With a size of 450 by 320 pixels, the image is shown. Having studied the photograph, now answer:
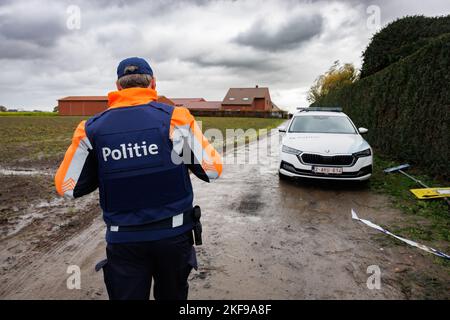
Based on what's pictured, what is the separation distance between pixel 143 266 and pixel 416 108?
8.94 metres

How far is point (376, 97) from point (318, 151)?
6946 millimetres

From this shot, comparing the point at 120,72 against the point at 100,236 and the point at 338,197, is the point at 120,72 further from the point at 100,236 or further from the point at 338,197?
the point at 338,197

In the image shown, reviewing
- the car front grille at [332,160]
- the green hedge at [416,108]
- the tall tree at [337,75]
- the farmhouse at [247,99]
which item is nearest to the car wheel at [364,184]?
the car front grille at [332,160]

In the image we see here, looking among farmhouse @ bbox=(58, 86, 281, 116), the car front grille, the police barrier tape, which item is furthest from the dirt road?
farmhouse @ bbox=(58, 86, 281, 116)

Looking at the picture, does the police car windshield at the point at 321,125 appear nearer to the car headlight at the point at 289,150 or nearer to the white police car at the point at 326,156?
the white police car at the point at 326,156

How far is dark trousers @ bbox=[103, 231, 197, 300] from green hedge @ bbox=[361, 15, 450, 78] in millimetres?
14457

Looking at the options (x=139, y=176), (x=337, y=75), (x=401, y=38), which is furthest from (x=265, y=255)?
(x=337, y=75)

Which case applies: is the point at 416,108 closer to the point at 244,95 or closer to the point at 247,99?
the point at 247,99

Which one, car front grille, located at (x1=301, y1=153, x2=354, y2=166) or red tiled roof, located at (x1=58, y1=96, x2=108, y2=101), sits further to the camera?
red tiled roof, located at (x1=58, y1=96, x2=108, y2=101)

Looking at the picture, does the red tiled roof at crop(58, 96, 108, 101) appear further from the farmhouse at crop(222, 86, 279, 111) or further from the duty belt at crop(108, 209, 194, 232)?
the duty belt at crop(108, 209, 194, 232)

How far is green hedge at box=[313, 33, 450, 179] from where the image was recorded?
7355 mm

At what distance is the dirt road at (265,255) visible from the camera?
126 inches

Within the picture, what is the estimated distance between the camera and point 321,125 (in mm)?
8547

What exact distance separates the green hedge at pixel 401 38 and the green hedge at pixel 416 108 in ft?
9.29
